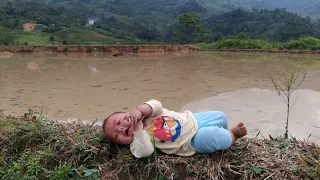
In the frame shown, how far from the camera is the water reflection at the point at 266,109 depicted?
337cm

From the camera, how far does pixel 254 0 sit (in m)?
109

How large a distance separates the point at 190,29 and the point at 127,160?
29462 millimetres

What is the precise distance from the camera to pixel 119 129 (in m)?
1.95

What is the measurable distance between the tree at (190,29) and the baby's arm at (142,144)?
2734 centimetres

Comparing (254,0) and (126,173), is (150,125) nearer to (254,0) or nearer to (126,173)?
(126,173)

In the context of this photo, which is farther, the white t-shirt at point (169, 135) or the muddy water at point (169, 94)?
the muddy water at point (169, 94)

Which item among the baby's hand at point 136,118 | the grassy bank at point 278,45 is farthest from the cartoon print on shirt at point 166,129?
the grassy bank at point 278,45

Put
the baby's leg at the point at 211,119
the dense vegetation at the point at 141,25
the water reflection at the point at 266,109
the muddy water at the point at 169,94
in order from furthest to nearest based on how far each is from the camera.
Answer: the dense vegetation at the point at 141,25 → the muddy water at the point at 169,94 → the water reflection at the point at 266,109 → the baby's leg at the point at 211,119

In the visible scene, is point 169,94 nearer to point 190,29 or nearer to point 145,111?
point 145,111

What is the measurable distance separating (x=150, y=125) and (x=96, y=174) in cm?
47

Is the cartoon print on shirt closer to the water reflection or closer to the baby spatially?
the baby

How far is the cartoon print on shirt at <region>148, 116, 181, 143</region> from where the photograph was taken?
6.45 ft

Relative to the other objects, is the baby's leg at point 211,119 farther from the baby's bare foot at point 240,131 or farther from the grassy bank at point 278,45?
the grassy bank at point 278,45

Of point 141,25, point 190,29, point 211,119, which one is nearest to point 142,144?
point 211,119
